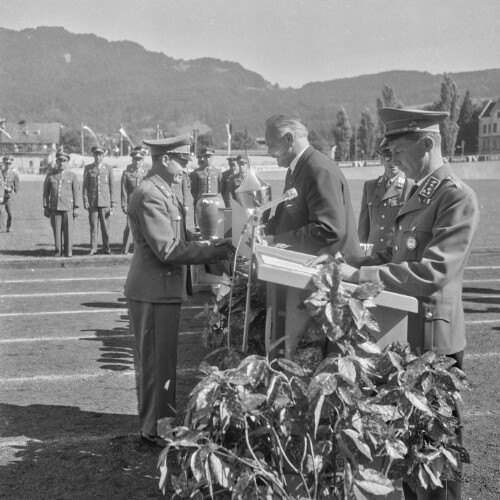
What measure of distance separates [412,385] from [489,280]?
9.73 meters

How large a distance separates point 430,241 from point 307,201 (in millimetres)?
1161

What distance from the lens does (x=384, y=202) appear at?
24.2 ft

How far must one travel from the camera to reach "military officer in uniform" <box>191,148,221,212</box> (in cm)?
1647

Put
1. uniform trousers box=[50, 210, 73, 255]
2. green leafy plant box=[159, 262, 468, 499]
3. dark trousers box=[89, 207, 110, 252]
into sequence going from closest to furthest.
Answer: green leafy plant box=[159, 262, 468, 499], uniform trousers box=[50, 210, 73, 255], dark trousers box=[89, 207, 110, 252]

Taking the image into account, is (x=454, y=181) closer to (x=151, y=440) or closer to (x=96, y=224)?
(x=151, y=440)

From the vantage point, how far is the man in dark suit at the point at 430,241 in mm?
3312

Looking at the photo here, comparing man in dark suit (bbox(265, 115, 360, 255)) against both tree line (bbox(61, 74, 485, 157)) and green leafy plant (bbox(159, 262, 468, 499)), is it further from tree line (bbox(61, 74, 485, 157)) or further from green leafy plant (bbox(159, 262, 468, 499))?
tree line (bbox(61, 74, 485, 157))

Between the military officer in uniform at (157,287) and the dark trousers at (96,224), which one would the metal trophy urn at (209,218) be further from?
the dark trousers at (96,224)

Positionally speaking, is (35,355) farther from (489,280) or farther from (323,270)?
(489,280)

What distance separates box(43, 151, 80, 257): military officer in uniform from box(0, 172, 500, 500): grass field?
2070 mm

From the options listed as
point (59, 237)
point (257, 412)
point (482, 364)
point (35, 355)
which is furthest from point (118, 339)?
point (59, 237)

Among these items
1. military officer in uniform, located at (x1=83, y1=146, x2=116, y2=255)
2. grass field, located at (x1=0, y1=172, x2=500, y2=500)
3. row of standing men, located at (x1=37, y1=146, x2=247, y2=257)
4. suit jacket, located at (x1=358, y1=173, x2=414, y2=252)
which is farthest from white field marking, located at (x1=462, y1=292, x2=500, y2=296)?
military officer in uniform, located at (x1=83, y1=146, x2=116, y2=255)

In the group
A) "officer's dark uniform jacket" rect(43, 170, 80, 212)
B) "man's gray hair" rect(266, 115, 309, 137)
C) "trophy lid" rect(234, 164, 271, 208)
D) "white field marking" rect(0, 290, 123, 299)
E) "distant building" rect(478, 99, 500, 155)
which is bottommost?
"white field marking" rect(0, 290, 123, 299)

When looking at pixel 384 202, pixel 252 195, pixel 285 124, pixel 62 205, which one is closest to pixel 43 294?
pixel 62 205
